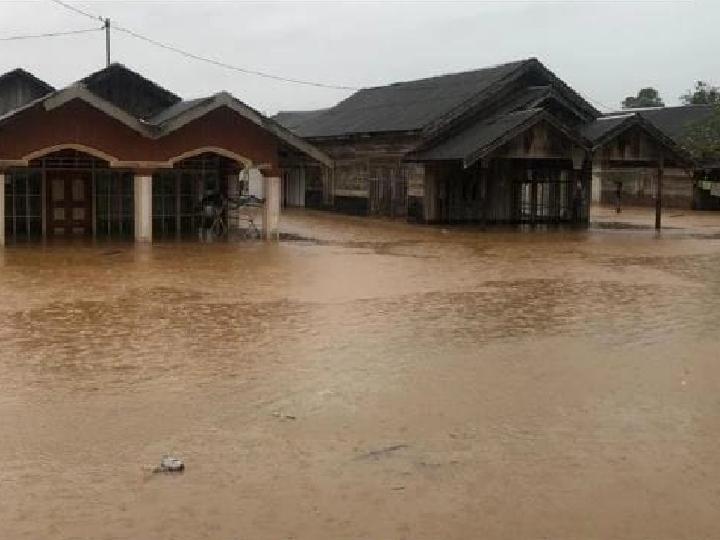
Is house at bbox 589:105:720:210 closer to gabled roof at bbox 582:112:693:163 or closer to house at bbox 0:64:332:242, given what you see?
gabled roof at bbox 582:112:693:163

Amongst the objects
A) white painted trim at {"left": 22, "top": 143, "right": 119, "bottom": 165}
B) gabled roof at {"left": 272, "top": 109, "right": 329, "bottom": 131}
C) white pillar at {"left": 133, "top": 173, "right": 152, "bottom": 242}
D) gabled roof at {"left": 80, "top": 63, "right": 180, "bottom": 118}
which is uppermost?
gabled roof at {"left": 272, "top": 109, "right": 329, "bottom": 131}

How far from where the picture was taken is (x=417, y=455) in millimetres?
6746

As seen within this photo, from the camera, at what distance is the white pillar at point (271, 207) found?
2441 centimetres

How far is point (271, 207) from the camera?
24500 millimetres

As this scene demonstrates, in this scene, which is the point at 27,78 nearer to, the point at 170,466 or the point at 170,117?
the point at 170,117

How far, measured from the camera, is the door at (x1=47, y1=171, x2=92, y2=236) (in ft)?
81.9

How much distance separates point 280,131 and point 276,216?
2.31 m

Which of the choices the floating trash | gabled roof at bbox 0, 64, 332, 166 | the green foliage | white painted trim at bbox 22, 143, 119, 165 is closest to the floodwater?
the floating trash

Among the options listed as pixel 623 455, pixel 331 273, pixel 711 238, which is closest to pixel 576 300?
pixel 331 273

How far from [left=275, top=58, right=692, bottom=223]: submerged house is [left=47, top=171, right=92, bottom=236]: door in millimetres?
6814

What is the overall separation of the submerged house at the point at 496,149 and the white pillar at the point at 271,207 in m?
4.95

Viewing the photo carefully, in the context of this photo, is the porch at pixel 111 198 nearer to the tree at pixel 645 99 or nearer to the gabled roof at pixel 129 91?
the gabled roof at pixel 129 91

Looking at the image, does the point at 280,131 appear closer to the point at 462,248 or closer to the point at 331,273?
the point at 462,248

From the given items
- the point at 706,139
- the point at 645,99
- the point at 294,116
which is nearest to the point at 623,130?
the point at 706,139
